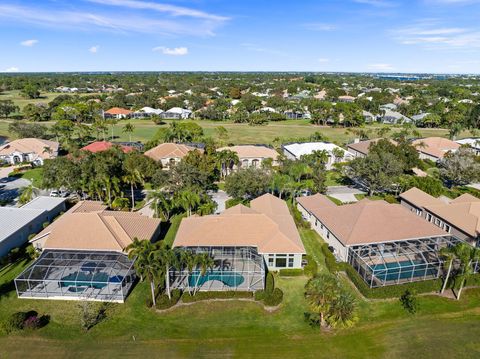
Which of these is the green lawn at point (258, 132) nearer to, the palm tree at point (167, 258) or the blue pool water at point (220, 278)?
the blue pool water at point (220, 278)

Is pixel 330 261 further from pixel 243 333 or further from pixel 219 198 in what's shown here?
pixel 219 198

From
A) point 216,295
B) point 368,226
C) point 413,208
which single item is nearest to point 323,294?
point 216,295

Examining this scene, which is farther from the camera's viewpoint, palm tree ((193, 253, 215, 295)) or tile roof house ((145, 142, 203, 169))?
tile roof house ((145, 142, 203, 169))

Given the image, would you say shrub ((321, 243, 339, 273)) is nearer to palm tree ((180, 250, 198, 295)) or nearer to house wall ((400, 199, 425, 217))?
palm tree ((180, 250, 198, 295))

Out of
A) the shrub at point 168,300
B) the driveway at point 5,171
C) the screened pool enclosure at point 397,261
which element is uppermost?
the screened pool enclosure at point 397,261

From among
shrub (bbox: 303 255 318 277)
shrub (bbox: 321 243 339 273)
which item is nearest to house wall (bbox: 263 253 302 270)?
shrub (bbox: 303 255 318 277)

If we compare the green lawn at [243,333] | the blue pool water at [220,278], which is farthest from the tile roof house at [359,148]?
the blue pool water at [220,278]
